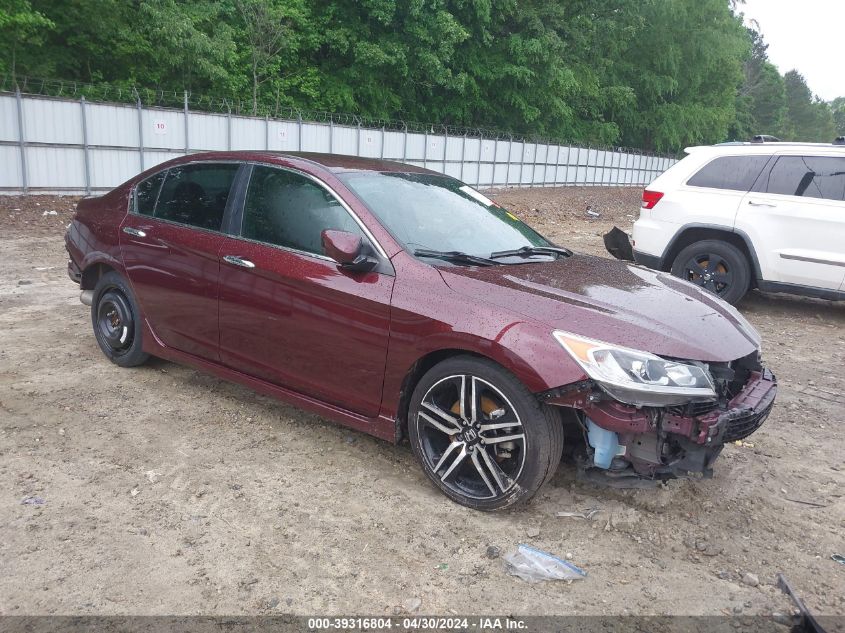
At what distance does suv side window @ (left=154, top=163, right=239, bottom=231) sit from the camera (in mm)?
4363

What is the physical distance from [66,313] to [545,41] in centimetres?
3529

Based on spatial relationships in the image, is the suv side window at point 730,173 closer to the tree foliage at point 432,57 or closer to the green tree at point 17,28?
the tree foliage at point 432,57

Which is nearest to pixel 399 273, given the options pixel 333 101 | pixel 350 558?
pixel 350 558

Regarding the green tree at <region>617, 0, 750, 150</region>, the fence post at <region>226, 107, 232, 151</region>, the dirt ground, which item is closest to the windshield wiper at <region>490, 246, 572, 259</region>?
the dirt ground

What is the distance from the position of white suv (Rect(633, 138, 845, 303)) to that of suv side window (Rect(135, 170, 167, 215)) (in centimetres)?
573

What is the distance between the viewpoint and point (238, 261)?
4082 millimetres

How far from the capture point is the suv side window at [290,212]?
384 cm

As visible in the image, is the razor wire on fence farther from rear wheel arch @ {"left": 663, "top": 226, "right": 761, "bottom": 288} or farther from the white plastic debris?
the white plastic debris

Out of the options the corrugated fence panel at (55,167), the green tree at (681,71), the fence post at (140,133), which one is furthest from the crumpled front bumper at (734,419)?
the green tree at (681,71)

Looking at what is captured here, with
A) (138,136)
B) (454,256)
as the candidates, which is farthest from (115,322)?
(138,136)

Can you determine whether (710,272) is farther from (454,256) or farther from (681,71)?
(681,71)

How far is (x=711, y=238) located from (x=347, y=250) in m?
5.92

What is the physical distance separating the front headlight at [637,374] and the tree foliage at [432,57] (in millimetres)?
21138

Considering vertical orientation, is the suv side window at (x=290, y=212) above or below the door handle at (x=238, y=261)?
above
